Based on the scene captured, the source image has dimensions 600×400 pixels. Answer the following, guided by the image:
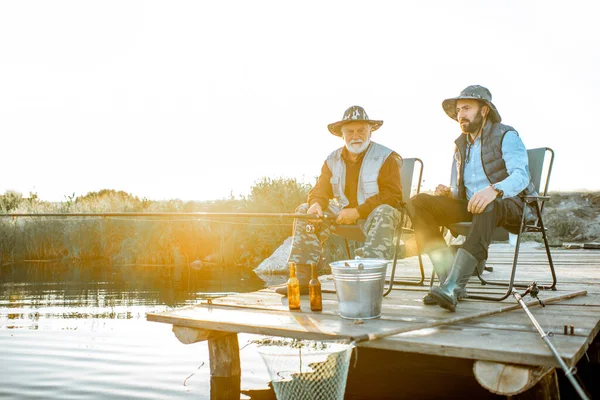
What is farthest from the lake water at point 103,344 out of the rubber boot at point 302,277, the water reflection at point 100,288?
the rubber boot at point 302,277

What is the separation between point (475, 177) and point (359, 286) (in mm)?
1403

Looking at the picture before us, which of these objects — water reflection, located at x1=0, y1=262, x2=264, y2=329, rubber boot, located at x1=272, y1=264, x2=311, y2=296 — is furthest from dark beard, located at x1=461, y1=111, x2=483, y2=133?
water reflection, located at x1=0, y1=262, x2=264, y2=329

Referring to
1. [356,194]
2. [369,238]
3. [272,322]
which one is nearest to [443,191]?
[369,238]

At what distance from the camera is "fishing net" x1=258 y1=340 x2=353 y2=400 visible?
8.83ft

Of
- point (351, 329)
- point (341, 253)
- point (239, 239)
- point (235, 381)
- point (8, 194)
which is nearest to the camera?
point (351, 329)

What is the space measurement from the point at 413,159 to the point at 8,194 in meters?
16.3

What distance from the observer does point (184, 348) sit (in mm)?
5383

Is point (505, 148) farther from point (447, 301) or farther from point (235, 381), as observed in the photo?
point (235, 381)

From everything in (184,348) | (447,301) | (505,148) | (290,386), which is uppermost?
(505,148)

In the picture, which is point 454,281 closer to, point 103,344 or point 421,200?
Result: point 421,200

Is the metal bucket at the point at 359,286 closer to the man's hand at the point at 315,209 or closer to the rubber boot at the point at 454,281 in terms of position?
the rubber boot at the point at 454,281

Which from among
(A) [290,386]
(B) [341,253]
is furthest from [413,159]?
(B) [341,253]

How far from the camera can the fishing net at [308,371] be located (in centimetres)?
269

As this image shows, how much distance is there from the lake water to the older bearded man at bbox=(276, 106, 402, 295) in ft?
3.34
